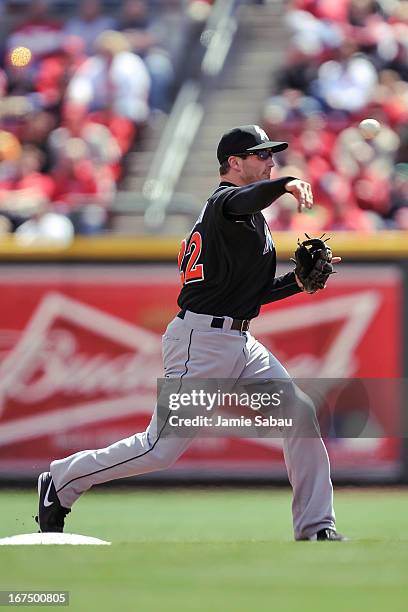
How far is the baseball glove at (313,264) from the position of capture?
6.77m

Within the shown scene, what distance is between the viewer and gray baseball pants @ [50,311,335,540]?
6504 millimetres

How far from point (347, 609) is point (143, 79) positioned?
33.2 ft

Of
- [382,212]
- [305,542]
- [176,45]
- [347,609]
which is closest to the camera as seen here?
[347,609]

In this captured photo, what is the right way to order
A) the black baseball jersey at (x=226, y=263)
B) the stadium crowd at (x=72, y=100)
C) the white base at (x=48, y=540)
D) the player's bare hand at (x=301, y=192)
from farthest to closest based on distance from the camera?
the stadium crowd at (x=72, y=100), the black baseball jersey at (x=226, y=263), the white base at (x=48, y=540), the player's bare hand at (x=301, y=192)

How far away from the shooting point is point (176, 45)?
15.1 m

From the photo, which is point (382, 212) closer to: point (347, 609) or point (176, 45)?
point (176, 45)

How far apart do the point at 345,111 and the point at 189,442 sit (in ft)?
23.5

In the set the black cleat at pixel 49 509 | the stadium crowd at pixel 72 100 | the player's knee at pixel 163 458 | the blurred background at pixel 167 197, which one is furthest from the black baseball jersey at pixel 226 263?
the stadium crowd at pixel 72 100

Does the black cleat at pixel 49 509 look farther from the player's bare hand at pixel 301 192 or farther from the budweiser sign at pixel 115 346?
the budweiser sign at pixel 115 346

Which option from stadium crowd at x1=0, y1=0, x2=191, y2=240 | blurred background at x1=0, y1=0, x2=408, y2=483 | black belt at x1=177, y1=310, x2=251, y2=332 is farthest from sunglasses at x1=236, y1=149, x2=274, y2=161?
stadium crowd at x1=0, y1=0, x2=191, y2=240

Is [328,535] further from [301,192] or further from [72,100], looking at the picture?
[72,100]

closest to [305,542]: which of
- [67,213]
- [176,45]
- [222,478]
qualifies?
[222,478]

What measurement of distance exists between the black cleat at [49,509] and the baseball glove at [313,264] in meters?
1.57

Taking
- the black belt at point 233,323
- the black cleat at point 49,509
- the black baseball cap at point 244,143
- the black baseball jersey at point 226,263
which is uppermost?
the black baseball cap at point 244,143
